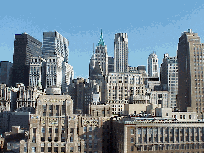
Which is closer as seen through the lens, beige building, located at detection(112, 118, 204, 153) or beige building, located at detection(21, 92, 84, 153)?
beige building, located at detection(112, 118, 204, 153)

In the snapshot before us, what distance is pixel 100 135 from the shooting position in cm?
13288

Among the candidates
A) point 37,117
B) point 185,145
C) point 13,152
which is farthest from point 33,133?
point 185,145

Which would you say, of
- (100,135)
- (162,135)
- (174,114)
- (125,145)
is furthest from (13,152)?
(174,114)

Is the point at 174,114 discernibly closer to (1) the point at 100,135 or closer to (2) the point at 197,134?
(2) the point at 197,134

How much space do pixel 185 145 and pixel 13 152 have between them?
236 feet

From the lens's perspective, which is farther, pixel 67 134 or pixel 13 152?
pixel 13 152

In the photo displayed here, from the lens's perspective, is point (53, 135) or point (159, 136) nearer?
point (159, 136)

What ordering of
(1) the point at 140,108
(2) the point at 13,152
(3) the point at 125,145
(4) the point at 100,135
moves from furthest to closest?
(1) the point at 140,108
(2) the point at 13,152
(4) the point at 100,135
(3) the point at 125,145

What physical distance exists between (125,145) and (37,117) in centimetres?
3543

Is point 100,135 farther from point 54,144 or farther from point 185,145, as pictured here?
point 185,145

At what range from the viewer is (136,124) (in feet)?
409

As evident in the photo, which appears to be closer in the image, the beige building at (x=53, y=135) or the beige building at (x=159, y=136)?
the beige building at (x=159, y=136)

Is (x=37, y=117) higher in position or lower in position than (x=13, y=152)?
higher

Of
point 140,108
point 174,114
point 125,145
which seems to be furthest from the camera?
point 140,108
